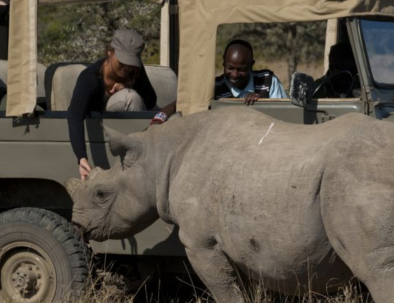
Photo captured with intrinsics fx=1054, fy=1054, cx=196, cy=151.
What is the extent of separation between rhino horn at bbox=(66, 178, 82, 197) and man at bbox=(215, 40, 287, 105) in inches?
45.2

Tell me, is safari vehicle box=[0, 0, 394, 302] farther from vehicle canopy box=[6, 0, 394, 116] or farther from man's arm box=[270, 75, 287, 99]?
man's arm box=[270, 75, 287, 99]

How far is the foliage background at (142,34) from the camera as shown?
12664mm

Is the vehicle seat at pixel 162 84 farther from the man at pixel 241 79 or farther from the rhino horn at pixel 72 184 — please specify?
the rhino horn at pixel 72 184

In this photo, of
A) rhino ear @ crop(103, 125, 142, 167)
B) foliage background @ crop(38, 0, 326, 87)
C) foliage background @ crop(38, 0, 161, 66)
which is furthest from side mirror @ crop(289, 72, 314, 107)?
foliage background @ crop(38, 0, 161, 66)

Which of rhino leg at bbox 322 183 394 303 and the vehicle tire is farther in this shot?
the vehicle tire

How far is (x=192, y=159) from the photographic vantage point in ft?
20.3

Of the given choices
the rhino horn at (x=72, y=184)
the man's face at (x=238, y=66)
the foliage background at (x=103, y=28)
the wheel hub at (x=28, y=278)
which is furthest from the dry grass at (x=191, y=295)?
the foliage background at (x=103, y=28)

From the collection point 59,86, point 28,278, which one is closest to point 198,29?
point 59,86

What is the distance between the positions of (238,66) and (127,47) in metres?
0.80

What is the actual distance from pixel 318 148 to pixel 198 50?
1661 millimetres

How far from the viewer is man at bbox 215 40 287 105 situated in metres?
7.41

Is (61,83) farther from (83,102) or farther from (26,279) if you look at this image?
(26,279)

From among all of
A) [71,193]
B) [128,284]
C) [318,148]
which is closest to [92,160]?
[71,193]

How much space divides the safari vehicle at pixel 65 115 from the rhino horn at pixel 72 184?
1.00 ft
